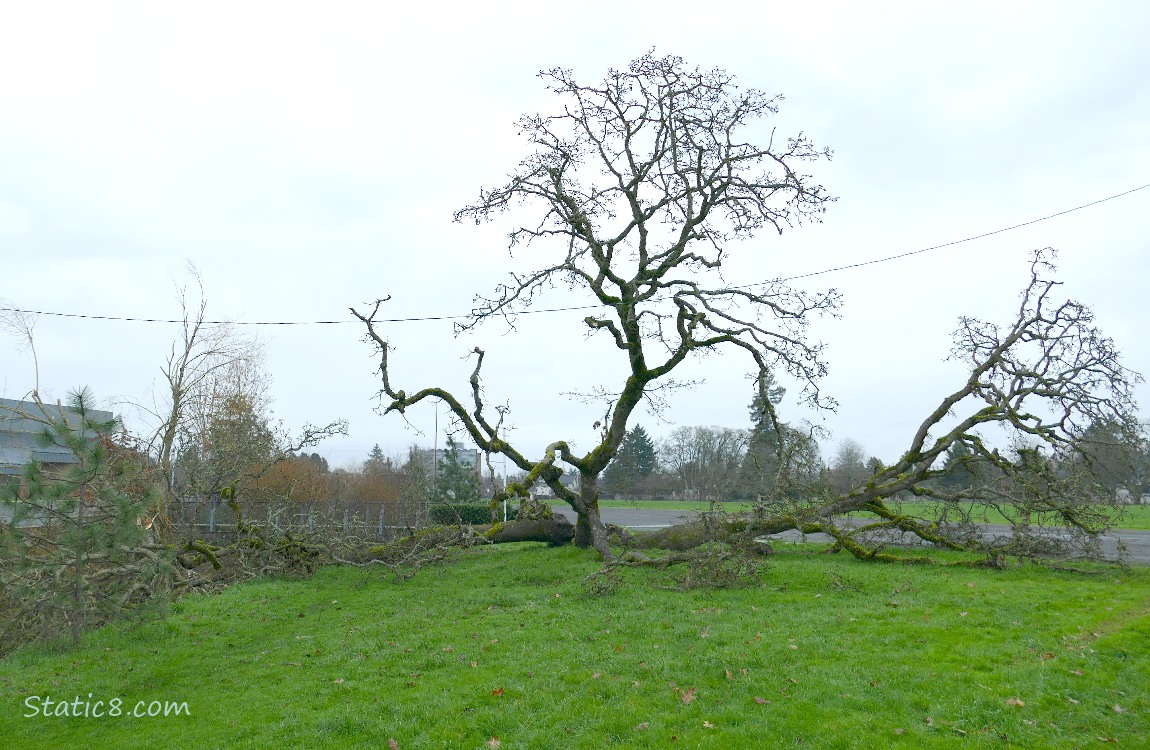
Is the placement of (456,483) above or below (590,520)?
above

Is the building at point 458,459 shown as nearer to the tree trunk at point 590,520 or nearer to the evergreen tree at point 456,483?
the evergreen tree at point 456,483

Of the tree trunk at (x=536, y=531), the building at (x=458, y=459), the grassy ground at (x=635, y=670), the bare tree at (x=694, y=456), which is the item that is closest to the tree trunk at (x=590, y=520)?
the tree trunk at (x=536, y=531)

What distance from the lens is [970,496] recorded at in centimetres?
1378

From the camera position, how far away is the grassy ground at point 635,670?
5.59 metres

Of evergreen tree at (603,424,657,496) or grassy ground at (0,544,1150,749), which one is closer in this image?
grassy ground at (0,544,1150,749)

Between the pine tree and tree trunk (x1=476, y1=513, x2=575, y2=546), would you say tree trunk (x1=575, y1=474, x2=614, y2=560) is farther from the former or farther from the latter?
the pine tree

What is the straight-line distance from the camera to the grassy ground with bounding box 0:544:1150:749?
18.3 feet

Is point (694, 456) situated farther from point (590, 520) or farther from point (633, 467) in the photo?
point (590, 520)

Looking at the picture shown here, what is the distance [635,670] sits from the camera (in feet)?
22.9

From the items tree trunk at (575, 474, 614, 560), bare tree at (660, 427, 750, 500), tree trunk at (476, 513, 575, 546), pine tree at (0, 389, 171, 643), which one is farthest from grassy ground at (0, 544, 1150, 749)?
bare tree at (660, 427, 750, 500)

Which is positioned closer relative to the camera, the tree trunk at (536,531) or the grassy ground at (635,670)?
the grassy ground at (635,670)

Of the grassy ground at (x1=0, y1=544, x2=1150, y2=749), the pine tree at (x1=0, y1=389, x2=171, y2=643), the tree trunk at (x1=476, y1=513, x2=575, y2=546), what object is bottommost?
the grassy ground at (x1=0, y1=544, x2=1150, y2=749)

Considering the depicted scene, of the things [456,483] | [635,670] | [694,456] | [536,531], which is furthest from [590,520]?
[694,456]

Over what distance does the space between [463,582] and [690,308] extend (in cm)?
675
